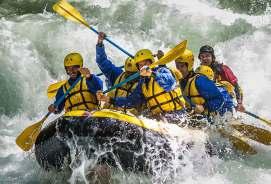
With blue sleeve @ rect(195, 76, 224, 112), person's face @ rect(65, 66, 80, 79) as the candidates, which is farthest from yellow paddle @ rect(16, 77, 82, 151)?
blue sleeve @ rect(195, 76, 224, 112)

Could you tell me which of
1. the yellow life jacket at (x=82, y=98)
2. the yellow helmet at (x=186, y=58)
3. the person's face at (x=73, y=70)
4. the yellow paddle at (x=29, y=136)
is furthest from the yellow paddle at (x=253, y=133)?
the yellow paddle at (x=29, y=136)

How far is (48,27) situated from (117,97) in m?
4.33

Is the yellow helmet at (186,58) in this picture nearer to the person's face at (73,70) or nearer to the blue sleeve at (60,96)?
the person's face at (73,70)

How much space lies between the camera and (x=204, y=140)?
6.51m

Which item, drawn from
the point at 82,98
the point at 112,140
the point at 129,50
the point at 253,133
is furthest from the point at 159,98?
the point at 129,50

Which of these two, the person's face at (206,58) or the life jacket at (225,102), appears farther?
the person's face at (206,58)

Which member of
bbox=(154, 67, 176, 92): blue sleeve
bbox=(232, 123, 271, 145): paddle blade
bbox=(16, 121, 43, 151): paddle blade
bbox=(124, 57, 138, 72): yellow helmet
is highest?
bbox=(124, 57, 138, 72): yellow helmet

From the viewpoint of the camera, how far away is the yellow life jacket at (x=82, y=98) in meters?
6.38

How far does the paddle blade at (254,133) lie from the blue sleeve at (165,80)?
1.55 m

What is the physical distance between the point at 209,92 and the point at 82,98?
1.47 metres

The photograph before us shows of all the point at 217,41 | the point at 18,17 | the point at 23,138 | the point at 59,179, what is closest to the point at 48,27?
the point at 18,17

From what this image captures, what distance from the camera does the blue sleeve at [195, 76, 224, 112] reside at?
6.67 metres

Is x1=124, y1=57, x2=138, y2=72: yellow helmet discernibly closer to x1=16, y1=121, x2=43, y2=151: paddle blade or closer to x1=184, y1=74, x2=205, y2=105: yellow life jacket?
x1=184, y1=74, x2=205, y2=105: yellow life jacket

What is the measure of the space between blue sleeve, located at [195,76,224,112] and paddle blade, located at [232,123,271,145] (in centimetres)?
68
